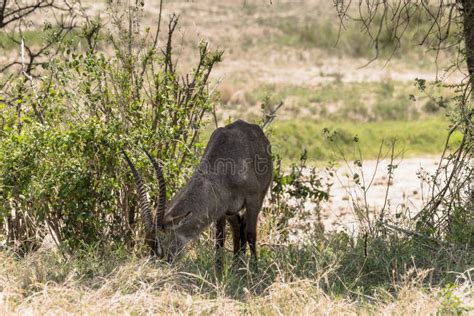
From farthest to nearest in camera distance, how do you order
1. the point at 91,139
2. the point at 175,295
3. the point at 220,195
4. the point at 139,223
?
the point at 139,223 → the point at 91,139 → the point at 220,195 → the point at 175,295

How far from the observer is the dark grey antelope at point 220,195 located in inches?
309

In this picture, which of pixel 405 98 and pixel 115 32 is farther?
pixel 405 98

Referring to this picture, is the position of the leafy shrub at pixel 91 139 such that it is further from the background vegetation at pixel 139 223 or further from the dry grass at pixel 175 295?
the dry grass at pixel 175 295

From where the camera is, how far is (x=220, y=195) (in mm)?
8305

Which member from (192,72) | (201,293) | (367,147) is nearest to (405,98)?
(367,147)

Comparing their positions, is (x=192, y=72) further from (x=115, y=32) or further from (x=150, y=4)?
(x=150, y=4)

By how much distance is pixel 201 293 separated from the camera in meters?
7.12

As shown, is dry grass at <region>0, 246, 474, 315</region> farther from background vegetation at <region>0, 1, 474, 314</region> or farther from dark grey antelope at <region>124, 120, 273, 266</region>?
dark grey antelope at <region>124, 120, 273, 266</region>

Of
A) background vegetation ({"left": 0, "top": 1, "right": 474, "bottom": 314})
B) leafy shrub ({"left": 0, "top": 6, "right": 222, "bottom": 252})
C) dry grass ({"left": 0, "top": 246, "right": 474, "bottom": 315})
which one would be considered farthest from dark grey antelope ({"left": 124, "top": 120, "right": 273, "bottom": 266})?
leafy shrub ({"left": 0, "top": 6, "right": 222, "bottom": 252})

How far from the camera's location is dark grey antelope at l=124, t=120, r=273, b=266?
785 centimetres

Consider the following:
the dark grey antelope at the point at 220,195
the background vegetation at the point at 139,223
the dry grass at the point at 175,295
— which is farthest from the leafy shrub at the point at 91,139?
the dry grass at the point at 175,295

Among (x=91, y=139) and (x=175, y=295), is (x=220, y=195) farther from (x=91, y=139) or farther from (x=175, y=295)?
(x=175, y=295)

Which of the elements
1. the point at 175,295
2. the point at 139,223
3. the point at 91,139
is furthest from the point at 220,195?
the point at 175,295

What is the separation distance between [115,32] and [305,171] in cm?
889
